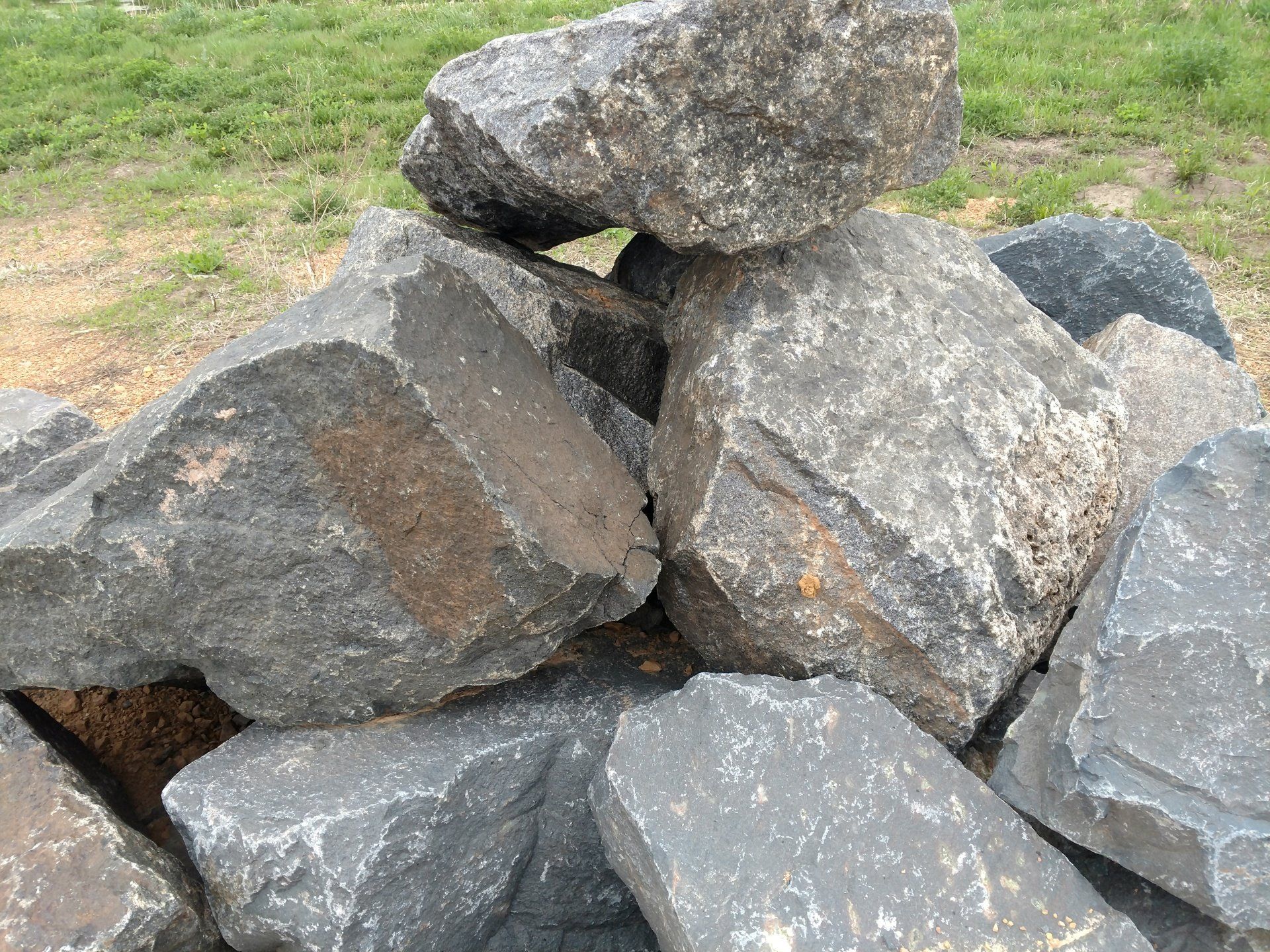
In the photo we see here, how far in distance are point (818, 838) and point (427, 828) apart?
778 millimetres

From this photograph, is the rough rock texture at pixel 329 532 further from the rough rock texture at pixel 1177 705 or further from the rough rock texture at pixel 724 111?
the rough rock texture at pixel 1177 705

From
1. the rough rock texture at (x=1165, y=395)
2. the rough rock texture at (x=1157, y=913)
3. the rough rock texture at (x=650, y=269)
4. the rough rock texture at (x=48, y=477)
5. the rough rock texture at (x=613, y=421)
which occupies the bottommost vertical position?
the rough rock texture at (x=1157, y=913)

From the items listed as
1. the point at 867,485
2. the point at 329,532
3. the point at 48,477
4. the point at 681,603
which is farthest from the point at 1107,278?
the point at 48,477

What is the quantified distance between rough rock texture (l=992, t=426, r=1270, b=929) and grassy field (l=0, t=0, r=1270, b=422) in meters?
2.74

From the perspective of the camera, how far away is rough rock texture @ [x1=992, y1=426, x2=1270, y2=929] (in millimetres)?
1731

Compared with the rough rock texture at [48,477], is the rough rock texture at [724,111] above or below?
above

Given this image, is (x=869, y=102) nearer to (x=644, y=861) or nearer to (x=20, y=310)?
(x=644, y=861)

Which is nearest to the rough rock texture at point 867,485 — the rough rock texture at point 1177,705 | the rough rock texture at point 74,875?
the rough rock texture at point 1177,705

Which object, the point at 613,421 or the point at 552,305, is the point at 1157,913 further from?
the point at 552,305

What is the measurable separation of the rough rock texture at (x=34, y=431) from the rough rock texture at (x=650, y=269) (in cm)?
163

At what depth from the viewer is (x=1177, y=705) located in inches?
71.7

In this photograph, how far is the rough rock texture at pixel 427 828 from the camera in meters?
1.97

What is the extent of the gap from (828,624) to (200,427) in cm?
131

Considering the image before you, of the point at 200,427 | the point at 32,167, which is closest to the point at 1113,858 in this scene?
the point at 200,427
